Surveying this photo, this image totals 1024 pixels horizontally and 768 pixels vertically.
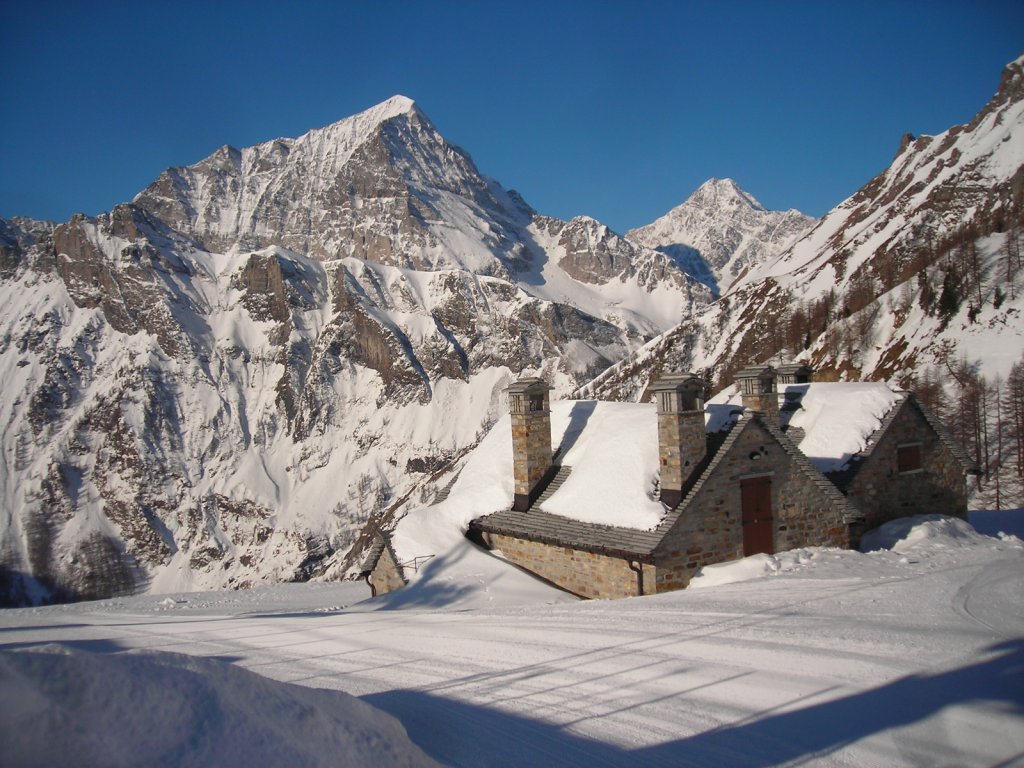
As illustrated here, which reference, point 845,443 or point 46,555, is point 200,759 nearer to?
point 845,443

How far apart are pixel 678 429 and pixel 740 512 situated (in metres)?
2.34

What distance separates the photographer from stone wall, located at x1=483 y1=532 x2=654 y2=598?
45.7 feet

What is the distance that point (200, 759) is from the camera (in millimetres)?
3645

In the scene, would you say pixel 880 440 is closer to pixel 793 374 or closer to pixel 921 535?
pixel 921 535

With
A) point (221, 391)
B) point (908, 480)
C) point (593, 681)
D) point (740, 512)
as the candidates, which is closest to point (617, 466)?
point (740, 512)

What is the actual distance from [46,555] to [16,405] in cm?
3372

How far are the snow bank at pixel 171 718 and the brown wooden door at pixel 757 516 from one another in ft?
37.7

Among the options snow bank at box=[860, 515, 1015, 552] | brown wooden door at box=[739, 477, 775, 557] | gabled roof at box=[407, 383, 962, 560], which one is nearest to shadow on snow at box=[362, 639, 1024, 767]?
gabled roof at box=[407, 383, 962, 560]

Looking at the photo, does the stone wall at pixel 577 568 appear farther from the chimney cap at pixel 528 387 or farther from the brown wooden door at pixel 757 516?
the chimney cap at pixel 528 387

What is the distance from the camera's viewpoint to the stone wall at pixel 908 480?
59.0ft

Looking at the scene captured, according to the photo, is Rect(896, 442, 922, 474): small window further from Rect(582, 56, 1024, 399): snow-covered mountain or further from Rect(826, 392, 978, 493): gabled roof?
Rect(582, 56, 1024, 399): snow-covered mountain

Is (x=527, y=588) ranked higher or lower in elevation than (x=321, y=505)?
higher

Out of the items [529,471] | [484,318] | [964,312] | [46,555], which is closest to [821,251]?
[964,312]

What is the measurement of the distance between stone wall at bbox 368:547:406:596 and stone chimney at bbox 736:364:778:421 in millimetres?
10266
